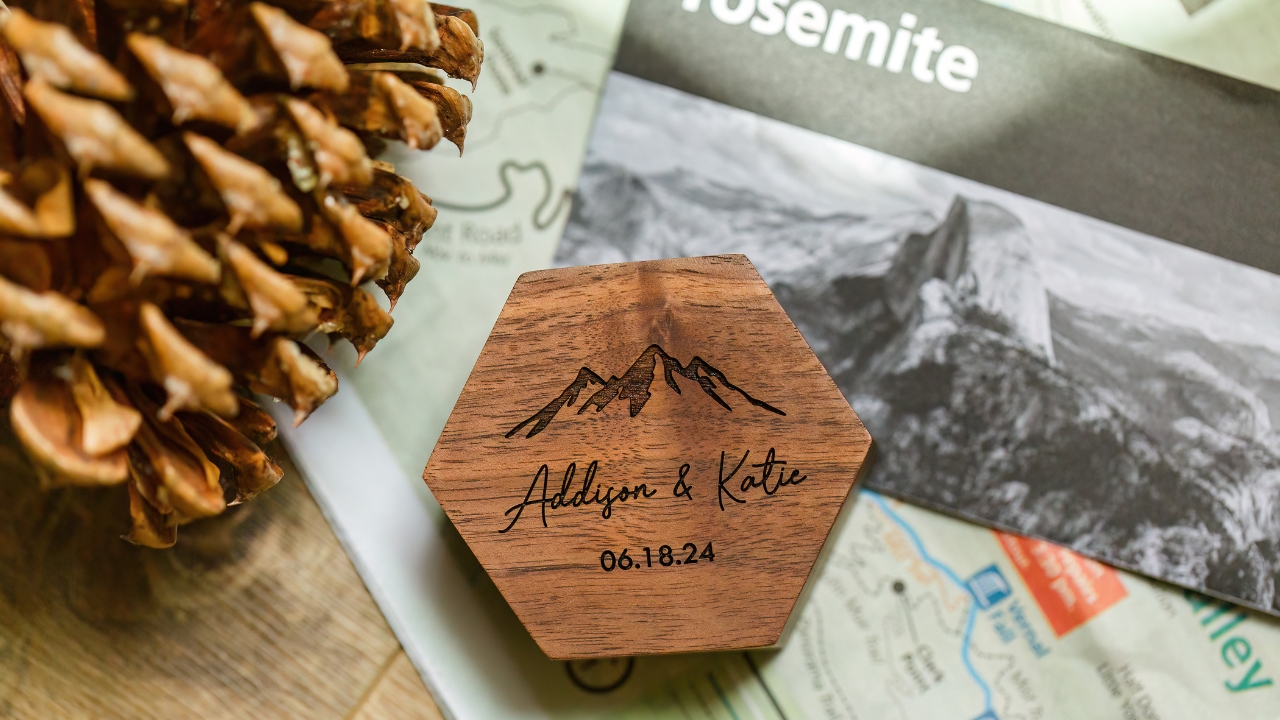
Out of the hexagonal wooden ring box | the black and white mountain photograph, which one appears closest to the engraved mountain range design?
the hexagonal wooden ring box

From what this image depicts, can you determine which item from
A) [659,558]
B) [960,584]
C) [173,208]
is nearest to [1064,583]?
[960,584]

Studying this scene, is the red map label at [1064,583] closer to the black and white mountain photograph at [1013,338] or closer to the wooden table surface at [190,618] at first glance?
the black and white mountain photograph at [1013,338]

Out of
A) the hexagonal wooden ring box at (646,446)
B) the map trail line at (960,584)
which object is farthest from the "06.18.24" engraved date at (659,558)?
the map trail line at (960,584)

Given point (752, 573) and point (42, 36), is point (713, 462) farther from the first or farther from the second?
point (42, 36)

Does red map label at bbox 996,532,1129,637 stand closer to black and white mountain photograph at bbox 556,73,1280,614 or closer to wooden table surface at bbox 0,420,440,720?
black and white mountain photograph at bbox 556,73,1280,614

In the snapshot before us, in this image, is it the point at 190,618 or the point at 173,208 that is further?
the point at 190,618

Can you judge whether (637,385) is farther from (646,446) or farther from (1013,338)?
(1013,338)

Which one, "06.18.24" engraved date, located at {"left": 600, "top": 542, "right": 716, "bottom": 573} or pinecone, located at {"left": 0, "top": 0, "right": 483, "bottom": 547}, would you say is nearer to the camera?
pinecone, located at {"left": 0, "top": 0, "right": 483, "bottom": 547}
